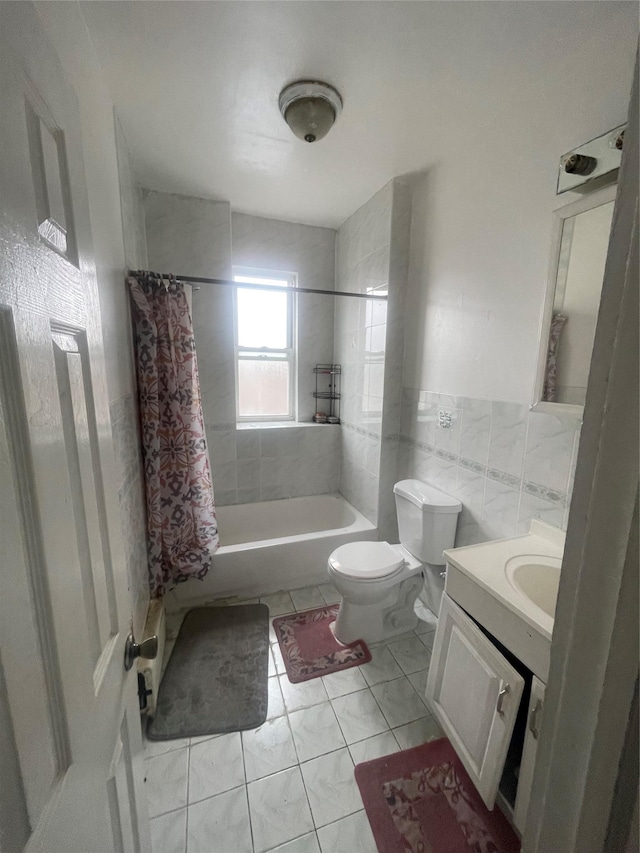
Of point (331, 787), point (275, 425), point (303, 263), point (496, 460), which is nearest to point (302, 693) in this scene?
point (331, 787)

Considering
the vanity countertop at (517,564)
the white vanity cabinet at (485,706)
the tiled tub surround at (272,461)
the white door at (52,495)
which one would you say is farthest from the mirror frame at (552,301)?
the tiled tub surround at (272,461)

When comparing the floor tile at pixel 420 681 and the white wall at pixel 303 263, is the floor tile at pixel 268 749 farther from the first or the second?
the white wall at pixel 303 263

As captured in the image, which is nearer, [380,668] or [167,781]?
[167,781]

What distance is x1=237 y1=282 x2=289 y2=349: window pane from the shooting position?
268cm

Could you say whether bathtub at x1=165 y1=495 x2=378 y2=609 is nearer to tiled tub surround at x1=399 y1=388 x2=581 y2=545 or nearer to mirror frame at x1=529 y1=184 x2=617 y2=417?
tiled tub surround at x1=399 y1=388 x2=581 y2=545

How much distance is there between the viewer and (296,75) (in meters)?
1.28

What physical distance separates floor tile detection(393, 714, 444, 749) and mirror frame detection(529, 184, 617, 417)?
4.48 feet


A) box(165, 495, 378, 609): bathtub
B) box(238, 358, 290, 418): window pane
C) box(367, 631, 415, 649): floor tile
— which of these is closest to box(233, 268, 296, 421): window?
box(238, 358, 290, 418): window pane

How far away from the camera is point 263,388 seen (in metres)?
2.86

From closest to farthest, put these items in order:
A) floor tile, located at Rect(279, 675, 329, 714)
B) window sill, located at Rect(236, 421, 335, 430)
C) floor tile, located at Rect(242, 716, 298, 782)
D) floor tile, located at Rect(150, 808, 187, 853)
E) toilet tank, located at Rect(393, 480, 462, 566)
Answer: floor tile, located at Rect(150, 808, 187, 853)
floor tile, located at Rect(242, 716, 298, 782)
floor tile, located at Rect(279, 675, 329, 714)
toilet tank, located at Rect(393, 480, 462, 566)
window sill, located at Rect(236, 421, 335, 430)

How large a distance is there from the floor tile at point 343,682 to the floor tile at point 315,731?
0.24 feet

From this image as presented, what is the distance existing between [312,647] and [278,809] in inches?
26.1

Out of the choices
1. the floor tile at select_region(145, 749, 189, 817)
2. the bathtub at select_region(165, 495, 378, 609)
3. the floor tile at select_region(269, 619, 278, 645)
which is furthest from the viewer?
the bathtub at select_region(165, 495, 378, 609)

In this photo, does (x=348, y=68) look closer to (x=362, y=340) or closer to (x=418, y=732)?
(x=362, y=340)
